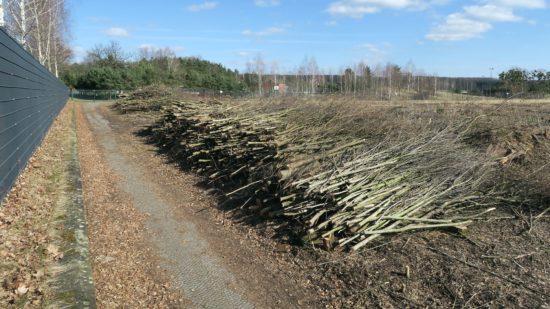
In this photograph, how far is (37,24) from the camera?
1137 inches

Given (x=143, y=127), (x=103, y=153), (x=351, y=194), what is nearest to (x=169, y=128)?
(x=103, y=153)

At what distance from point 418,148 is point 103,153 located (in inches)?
380

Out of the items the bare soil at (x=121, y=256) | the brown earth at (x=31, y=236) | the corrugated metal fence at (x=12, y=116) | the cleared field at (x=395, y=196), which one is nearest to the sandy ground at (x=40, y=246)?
the brown earth at (x=31, y=236)

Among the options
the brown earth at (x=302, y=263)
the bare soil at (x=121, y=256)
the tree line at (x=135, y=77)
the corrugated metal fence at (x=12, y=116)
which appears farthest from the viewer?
the tree line at (x=135, y=77)

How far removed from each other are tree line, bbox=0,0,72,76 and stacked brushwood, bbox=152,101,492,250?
17735 millimetres

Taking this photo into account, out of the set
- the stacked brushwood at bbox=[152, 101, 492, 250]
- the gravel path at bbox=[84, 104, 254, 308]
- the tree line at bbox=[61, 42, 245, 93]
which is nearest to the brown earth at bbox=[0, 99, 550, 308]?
the gravel path at bbox=[84, 104, 254, 308]

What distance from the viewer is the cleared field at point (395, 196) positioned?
5.21 meters

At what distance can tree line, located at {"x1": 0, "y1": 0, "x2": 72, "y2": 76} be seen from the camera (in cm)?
2598

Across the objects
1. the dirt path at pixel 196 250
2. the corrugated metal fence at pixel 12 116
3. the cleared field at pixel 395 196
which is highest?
the corrugated metal fence at pixel 12 116

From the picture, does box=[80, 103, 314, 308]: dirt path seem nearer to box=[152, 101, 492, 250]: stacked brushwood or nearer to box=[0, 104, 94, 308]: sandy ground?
box=[0, 104, 94, 308]: sandy ground

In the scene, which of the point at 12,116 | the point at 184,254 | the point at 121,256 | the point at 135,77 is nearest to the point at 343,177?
the point at 184,254

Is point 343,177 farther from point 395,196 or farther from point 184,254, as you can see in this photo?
point 184,254

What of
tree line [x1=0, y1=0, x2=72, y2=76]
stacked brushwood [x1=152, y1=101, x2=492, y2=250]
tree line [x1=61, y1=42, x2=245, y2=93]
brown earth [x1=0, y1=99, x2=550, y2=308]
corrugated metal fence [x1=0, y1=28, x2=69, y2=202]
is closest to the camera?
brown earth [x1=0, y1=99, x2=550, y2=308]

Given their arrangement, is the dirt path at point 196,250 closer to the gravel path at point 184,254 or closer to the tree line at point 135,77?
the gravel path at point 184,254
